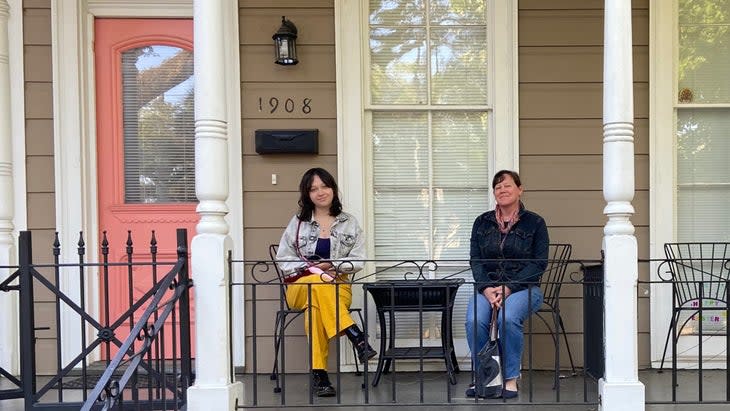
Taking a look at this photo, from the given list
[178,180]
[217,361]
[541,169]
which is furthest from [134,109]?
[541,169]

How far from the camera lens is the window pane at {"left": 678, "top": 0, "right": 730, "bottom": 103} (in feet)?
12.4

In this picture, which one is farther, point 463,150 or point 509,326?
point 463,150

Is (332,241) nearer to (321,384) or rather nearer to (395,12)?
(321,384)

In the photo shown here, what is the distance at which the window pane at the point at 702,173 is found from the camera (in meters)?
3.78

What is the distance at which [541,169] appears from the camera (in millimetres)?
3744

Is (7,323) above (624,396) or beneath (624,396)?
above

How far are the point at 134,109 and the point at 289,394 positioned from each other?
6.89ft

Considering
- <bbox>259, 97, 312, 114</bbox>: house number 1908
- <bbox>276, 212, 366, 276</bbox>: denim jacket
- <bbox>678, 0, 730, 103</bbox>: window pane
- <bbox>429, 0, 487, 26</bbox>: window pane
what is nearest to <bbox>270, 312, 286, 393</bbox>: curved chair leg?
<bbox>276, 212, 366, 276</bbox>: denim jacket

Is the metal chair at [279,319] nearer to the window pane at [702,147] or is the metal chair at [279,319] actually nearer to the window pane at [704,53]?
the window pane at [702,147]

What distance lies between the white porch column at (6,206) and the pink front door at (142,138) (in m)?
0.51

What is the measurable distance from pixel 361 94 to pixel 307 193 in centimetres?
79

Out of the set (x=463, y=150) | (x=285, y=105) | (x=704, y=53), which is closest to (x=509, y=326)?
(x=463, y=150)

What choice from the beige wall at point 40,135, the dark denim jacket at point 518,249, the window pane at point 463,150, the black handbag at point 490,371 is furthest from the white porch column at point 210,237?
the window pane at point 463,150

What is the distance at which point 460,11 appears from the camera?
150 inches
